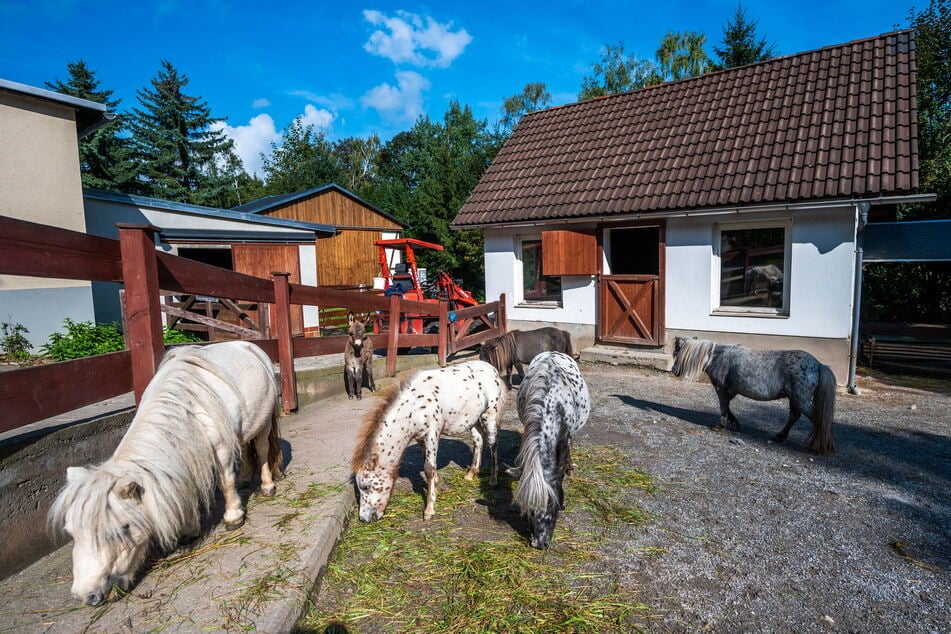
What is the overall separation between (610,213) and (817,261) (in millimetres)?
3579

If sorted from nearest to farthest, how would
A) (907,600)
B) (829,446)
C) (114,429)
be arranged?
(907,600) < (114,429) < (829,446)

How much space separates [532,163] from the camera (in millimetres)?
12539

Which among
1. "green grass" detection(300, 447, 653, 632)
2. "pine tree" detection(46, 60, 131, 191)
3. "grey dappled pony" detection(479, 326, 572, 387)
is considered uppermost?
"pine tree" detection(46, 60, 131, 191)

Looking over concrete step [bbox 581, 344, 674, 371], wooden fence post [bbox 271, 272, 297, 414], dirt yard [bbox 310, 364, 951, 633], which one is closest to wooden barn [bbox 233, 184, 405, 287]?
concrete step [bbox 581, 344, 674, 371]

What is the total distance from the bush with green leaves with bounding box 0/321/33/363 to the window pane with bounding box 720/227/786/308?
11913mm

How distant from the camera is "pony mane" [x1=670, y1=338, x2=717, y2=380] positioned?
5.86 meters

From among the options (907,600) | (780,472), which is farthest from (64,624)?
(780,472)

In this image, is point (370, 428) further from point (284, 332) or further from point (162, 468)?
point (284, 332)

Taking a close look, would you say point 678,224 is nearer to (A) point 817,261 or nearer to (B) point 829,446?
(A) point 817,261

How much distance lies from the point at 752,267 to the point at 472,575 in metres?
8.41

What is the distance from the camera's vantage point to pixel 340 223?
Result: 24.3 meters

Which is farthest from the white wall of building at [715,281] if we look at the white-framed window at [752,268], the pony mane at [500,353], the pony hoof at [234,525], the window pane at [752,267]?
the pony hoof at [234,525]

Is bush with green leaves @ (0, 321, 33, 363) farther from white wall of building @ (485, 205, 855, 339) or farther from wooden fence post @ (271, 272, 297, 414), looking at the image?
white wall of building @ (485, 205, 855, 339)

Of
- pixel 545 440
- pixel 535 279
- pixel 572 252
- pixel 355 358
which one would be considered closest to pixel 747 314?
pixel 572 252
